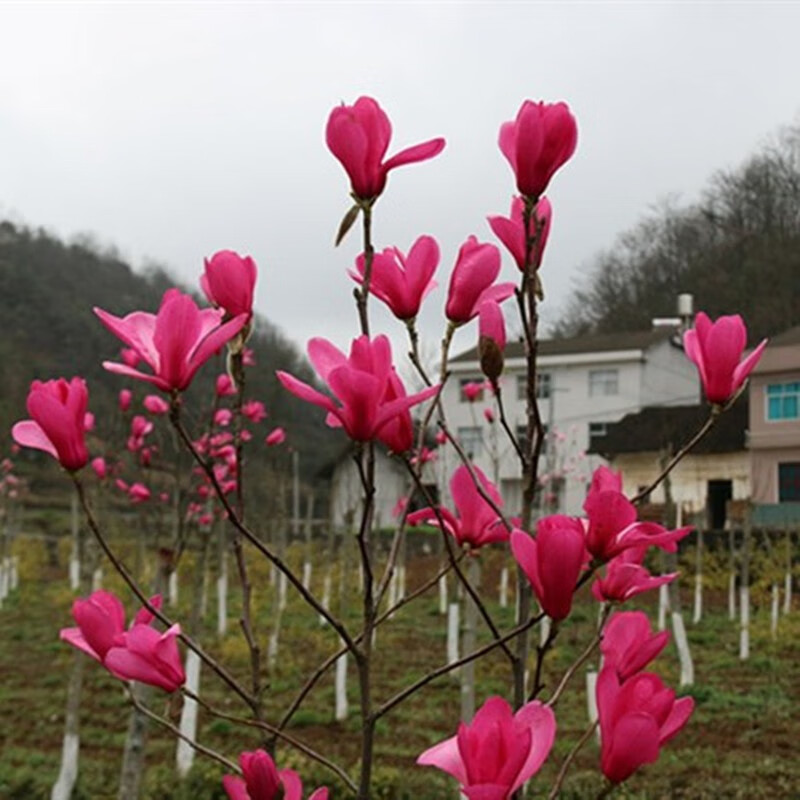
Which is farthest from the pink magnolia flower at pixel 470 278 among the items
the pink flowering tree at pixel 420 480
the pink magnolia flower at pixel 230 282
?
the pink magnolia flower at pixel 230 282

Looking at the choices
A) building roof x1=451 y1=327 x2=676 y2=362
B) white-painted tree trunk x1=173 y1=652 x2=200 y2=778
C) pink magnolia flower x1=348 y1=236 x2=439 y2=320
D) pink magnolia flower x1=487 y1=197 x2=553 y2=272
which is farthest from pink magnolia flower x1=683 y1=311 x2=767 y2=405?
building roof x1=451 y1=327 x2=676 y2=362

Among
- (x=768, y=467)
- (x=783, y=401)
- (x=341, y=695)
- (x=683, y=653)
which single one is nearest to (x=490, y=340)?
(x=341, y=695)

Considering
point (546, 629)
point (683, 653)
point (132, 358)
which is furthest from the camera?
point (683, 653)

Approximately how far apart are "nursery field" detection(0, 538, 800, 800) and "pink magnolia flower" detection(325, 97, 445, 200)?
5210 mm

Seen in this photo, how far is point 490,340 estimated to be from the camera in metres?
1.24

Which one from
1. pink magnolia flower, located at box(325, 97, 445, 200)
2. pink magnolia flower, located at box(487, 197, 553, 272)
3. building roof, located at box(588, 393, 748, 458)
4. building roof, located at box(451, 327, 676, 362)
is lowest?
pink magnolia flower, located at box(487, 197, 553, 272)

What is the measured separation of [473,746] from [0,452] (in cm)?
1545

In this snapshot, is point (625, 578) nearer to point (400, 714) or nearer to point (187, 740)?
point (187, 740)

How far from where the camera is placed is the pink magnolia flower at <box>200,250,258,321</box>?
1.18 metres

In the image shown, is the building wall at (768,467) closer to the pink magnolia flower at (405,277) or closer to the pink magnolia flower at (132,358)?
the pink magnolia flower at (132,358)

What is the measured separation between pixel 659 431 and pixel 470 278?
26.8 m

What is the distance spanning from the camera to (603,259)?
44719 millimetres

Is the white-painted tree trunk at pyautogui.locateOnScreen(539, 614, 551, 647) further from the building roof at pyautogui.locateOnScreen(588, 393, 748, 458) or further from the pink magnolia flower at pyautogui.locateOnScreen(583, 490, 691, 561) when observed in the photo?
the building roof at pyautogui.locateOnScreen(588, 393, 748, 458)

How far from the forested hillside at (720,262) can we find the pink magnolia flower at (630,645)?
33.9 metres
